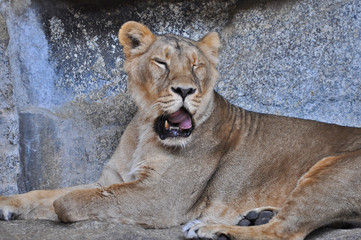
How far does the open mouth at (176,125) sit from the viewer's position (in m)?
3.86

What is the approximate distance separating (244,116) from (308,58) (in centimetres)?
93

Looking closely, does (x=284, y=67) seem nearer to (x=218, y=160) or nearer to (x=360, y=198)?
(x=218, y=160)

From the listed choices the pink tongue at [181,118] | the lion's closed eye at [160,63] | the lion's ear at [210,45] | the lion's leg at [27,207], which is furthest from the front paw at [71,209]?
the lion's ear at [210,45]

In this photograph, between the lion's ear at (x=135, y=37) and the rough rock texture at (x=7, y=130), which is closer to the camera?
the lion's ear at (x=135, y=37)

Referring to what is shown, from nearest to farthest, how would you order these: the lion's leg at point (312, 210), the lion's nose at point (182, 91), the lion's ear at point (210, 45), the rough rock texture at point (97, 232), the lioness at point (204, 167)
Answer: the rough rock texture at point (97, 232) → the lion's leg at point (312, 210) → the lioness at point (204, 167) → the lion's nose at point (182, 91) → the lion's ear at point (210, 45)

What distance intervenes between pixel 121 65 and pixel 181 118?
127 cm

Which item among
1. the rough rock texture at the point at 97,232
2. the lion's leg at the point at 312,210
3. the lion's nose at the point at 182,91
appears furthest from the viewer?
the lion's nose at the point at 182,91

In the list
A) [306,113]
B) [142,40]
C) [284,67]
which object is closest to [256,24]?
[284,67]

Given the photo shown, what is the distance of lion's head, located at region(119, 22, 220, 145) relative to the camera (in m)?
3.80

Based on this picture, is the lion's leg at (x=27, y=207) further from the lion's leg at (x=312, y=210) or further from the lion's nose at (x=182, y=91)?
the lion's nose at (x=182, y=91)

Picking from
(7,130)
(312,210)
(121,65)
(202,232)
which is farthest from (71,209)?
(121,65)

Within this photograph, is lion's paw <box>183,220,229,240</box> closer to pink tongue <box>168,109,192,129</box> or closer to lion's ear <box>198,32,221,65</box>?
pink tongue <box>168,109,192,129</box>

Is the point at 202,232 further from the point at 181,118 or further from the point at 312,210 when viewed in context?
the point at 181,118

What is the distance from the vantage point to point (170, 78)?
3.83 meters
